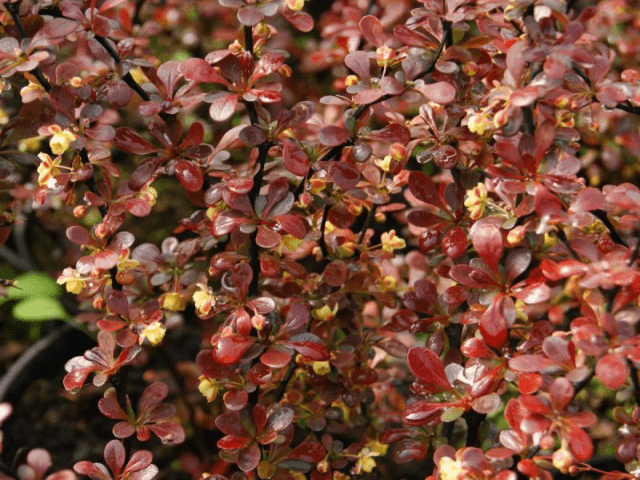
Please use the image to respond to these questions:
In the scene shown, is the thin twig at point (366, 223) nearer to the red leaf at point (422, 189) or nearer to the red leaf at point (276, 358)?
the red leaf at point (422, 189)

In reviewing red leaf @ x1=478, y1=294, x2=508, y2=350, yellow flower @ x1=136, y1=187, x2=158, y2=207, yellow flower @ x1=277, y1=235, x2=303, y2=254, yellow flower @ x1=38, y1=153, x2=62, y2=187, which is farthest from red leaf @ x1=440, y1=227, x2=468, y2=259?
yellow flower @ x1=38, y1=153, x2=62, y2=187

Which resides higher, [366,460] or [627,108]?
[627,108]

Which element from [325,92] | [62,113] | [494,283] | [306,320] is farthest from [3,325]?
[494,283]

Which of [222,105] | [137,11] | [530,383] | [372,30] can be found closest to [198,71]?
[222,105]

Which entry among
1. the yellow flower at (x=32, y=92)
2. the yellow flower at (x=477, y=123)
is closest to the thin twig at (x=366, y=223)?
the yellow flower at (x=477, y=123)

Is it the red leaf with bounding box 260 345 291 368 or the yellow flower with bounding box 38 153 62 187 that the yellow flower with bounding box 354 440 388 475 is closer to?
the red leaf with bounding box 260 345 291 368

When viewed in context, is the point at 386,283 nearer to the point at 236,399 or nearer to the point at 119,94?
the point at 236,399
